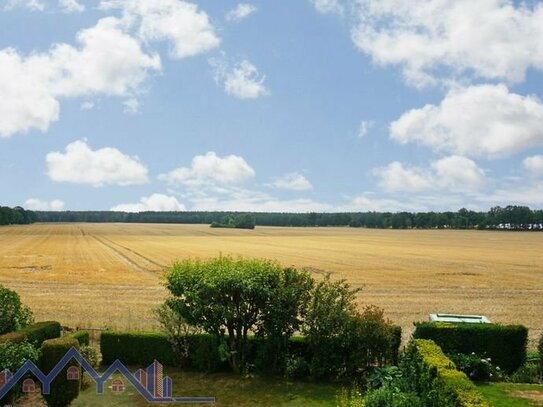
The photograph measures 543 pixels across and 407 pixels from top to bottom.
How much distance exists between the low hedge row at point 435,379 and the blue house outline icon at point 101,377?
284 inches

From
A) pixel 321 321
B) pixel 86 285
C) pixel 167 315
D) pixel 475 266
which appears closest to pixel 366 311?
pixel 321 321

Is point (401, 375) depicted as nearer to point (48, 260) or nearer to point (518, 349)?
point (518, 349)

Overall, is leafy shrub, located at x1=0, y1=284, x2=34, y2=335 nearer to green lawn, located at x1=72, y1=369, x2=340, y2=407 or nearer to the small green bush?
green lawn, located at x1=72, y1=369, x2=340, y2=407

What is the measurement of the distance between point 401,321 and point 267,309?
16930 millimetres

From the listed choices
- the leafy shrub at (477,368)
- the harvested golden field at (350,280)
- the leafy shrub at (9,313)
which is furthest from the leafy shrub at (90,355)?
the leafy shrub at (477,368)

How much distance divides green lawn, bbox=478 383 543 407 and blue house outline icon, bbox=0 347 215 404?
9.76 metres

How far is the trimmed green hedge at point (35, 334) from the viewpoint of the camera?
2148cm

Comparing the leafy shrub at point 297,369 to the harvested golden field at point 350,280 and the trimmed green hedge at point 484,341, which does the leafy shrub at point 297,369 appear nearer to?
the trimmed green hedge at point 484,341

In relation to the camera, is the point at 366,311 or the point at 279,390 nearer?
the point at 279,390

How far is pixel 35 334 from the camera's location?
76.1 ft

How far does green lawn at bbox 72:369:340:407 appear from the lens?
20.0 m

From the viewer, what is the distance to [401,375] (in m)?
20.8

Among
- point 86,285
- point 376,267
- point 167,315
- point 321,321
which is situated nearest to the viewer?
point 321,321

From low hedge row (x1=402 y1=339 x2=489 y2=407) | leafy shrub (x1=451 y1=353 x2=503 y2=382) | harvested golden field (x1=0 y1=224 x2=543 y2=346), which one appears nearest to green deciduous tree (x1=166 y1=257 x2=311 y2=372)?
low hedge row (x1=402 y1=339 x2=489 y2=407)
